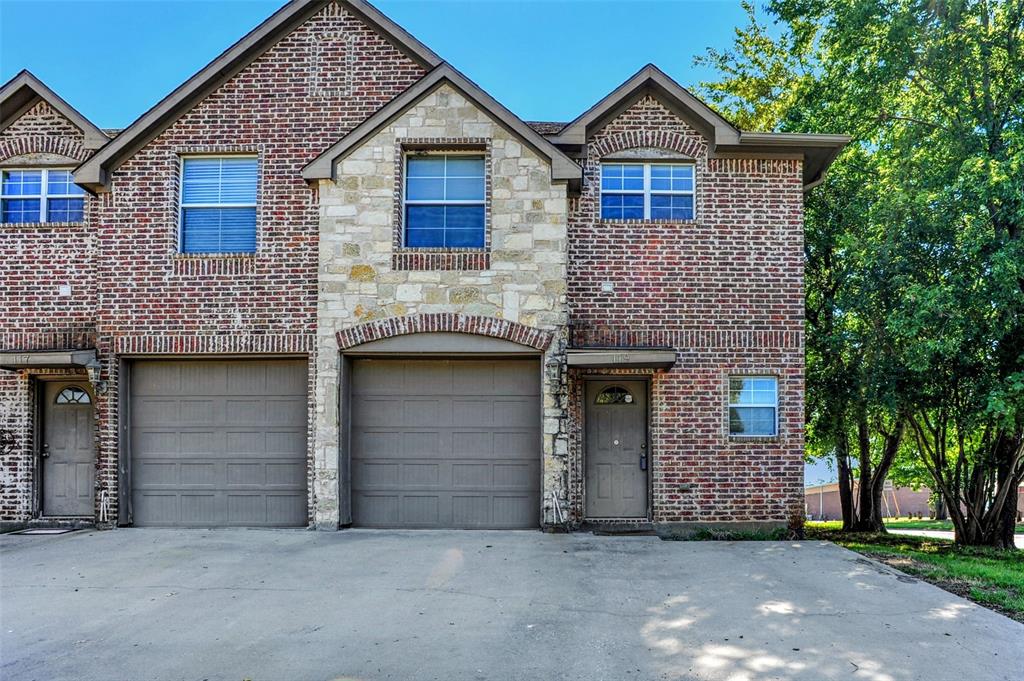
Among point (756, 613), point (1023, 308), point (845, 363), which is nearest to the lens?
point (756, 613)

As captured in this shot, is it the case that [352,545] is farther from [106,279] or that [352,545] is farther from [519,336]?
[106,279]

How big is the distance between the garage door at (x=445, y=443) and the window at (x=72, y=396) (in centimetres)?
435

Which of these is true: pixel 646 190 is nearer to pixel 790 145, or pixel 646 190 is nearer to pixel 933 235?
pixel 790 145

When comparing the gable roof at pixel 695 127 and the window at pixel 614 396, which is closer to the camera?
the gable roof at pixel 695 127

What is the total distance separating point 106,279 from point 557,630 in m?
8.72

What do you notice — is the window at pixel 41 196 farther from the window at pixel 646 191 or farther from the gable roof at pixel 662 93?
the window at pixel 646 191

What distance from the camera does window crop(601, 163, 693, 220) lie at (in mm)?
10914

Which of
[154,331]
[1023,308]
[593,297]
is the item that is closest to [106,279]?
[154,331]

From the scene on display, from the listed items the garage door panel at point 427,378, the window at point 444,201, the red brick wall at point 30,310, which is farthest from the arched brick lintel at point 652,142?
the red brick wall at point 30,310

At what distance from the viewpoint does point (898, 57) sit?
11.0 m

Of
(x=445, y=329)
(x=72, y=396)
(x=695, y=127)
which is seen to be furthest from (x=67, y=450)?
(x=695, y=127)

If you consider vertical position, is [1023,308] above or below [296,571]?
above

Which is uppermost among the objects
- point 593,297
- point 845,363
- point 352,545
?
point 593,297

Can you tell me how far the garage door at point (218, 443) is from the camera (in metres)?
10.8
